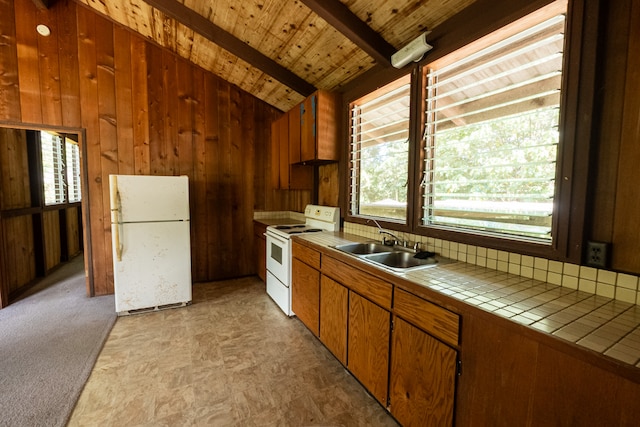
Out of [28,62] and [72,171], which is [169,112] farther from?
[72,171]

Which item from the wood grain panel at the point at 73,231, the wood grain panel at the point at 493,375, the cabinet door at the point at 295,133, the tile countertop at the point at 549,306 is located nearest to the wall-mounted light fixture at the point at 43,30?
the cabinet door at the point at 295,133

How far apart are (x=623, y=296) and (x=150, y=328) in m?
3.21

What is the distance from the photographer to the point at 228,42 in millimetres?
2762

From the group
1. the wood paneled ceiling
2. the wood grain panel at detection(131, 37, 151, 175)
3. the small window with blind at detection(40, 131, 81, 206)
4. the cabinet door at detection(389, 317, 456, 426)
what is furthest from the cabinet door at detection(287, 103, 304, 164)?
the small window with blind at detection(40, 131, 81, 206)

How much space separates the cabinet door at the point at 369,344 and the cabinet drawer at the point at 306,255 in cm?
50

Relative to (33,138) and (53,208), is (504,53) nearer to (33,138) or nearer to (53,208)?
(33,138)

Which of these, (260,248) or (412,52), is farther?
(260,248)

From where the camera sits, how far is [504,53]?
1530 mm

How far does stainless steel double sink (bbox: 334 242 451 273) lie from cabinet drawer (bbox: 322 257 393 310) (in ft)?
0.34

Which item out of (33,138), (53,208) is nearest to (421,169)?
(33,138)

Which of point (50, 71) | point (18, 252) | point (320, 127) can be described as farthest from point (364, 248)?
point (18, 252)

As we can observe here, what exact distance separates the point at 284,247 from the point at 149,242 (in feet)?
4.55

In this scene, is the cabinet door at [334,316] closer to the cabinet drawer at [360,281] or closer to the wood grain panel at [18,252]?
the cabinet drawer at [360,281]

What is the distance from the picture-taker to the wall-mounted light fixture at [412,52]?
5.86 ft
